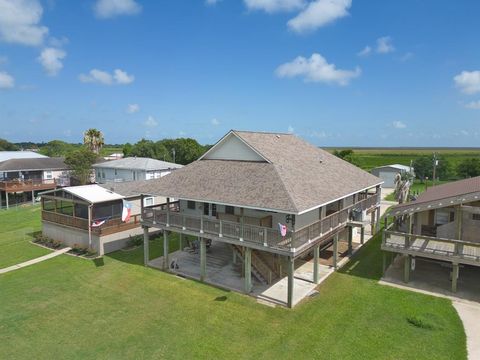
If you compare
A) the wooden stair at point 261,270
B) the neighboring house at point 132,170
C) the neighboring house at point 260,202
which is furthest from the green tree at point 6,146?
the wooden stair at point 261,270

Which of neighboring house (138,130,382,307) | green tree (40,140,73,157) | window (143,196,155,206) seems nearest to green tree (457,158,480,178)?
neighboring house (138,130,382,307)

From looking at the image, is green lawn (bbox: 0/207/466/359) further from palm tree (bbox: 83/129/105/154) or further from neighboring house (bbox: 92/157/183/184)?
palm tree (bbox: 83/129/105/154)

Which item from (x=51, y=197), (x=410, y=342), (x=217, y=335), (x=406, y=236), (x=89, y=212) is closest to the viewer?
(x=410, y=342)

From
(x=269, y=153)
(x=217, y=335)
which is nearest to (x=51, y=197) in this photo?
(x=269, y=153)

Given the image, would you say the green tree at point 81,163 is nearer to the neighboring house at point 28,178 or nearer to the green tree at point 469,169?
the neighboring house at point 28,178

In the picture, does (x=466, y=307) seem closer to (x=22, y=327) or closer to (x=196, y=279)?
(x=196, y=279)
